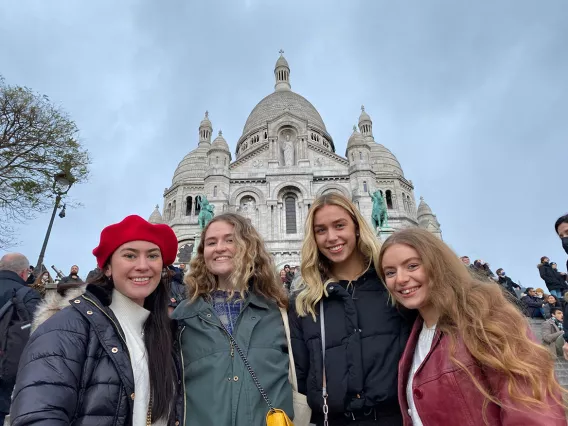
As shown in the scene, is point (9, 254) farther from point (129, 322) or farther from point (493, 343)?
point (493, 343)

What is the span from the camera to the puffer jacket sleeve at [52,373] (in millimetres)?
1643

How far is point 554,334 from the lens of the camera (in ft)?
23.7

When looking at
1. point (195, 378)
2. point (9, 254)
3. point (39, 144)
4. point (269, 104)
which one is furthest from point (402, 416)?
point (269, 104)

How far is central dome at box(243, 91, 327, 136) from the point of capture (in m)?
39.3

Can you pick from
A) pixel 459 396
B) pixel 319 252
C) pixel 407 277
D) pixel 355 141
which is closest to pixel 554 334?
pixel 319 252

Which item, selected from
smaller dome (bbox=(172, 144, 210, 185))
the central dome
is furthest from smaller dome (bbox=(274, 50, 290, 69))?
smaller dome (bbox=(172, 144, 210, 185))

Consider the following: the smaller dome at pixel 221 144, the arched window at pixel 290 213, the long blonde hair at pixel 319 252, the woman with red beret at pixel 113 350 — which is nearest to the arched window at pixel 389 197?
the arched window at pixel 290 213

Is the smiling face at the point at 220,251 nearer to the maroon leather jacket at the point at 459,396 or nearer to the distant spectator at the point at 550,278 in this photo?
the maroon leather jacket at the point at 459,396

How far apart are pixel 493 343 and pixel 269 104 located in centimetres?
4161

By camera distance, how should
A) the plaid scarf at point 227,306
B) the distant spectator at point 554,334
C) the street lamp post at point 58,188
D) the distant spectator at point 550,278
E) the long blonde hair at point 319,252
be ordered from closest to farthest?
the plaid scarf at point 227,306, the long blonde hair at point 319,252, the distant spectator at point 554,334, the distant spectator at point 550,278, the street lamp post at point 58,188

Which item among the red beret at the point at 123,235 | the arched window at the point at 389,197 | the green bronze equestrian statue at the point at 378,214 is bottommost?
the red beret at the point at 123,235

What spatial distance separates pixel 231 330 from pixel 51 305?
3.57 ft

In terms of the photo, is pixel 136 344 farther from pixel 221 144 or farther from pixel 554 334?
pixel 221 144

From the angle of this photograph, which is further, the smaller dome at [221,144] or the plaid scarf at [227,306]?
→ the smaller dome at [221,144]
